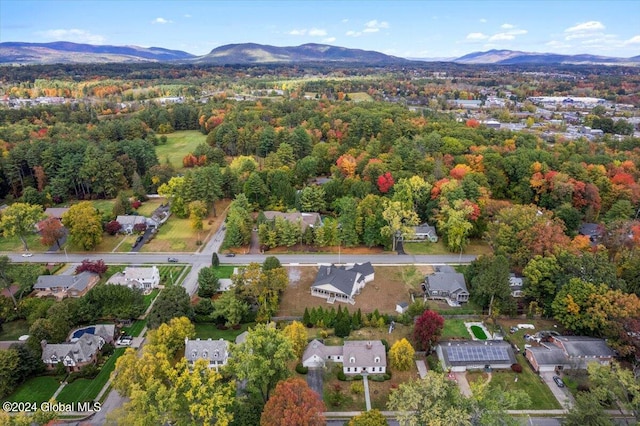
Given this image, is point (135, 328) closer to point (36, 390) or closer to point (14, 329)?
point (36, 390)

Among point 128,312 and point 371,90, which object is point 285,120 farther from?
point 371,90

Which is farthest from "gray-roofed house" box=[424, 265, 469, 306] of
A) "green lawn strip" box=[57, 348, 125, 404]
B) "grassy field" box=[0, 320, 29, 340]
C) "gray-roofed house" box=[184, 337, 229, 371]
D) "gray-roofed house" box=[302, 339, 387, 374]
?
"grassy field" box=[0, 320, 29, 340]

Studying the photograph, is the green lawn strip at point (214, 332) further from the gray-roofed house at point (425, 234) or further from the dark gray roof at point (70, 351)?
the gray-roofed house at point (425, 234)

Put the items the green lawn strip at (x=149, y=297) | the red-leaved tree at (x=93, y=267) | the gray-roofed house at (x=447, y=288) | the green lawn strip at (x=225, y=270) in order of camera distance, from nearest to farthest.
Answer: the green lawn strip at (x=149, y=297), the gray-roofed house at (x=447, y=288), the red-leaved tree at (x=93, y=267), the green lawn strip at (x=225, y=270)

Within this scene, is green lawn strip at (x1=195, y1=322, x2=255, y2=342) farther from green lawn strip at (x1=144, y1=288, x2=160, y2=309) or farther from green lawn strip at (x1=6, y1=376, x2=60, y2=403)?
green lawn strip at (x1=6, y1=376, x2=60, y2=403)

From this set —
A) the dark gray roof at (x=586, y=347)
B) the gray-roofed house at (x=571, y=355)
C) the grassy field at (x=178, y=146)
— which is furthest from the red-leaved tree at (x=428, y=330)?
the grassy field at (x=178, y=146)
